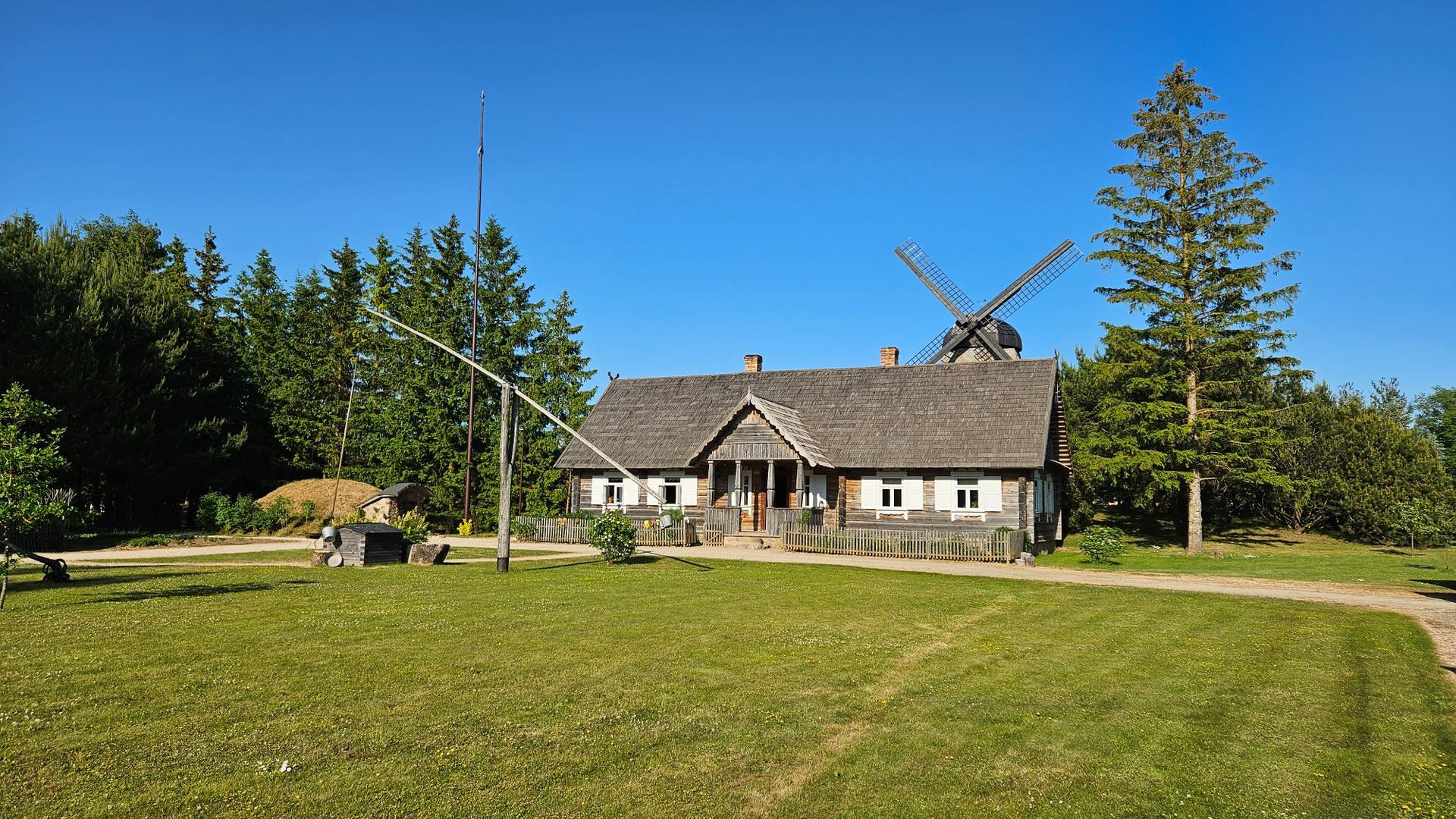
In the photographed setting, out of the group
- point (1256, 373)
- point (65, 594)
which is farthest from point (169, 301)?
point (1256, 373)

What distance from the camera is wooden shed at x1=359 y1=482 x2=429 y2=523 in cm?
4153

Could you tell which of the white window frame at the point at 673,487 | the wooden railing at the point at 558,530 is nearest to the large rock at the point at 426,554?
the wooden railing at the point at 558,530

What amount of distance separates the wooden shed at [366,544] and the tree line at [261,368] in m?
17.3

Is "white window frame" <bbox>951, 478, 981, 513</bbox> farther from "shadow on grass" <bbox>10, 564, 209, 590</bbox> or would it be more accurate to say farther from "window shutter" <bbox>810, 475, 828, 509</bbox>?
"shadow on grass" <bbox>10, 564, 209, 590</bbox>

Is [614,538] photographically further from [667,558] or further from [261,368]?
[261,368]

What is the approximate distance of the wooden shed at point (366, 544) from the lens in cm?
2366

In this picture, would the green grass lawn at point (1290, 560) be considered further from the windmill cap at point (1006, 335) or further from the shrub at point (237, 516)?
the shrub at point (237, 516)

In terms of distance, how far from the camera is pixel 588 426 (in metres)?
44.4

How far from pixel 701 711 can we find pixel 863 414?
3212 cm

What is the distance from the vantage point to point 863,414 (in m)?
40.1

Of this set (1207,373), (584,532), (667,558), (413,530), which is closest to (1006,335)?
(1207,373)

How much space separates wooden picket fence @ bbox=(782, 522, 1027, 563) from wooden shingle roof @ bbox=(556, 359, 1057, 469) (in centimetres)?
427

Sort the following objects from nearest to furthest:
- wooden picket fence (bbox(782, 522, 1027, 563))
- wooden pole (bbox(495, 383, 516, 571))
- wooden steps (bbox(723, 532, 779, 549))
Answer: wooden pole (bbox(495, 383, 516, 571)), wooden picket fence (bbox(782, 522, 1027, 563)), wooden steps (bbox(723, 532, 779, 549))

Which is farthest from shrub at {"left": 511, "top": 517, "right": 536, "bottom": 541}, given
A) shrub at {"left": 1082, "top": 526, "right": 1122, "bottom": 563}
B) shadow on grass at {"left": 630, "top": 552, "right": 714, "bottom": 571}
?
shrub at {"left": 1082, "top": 526, "right": 1122, "bottom": 563}
